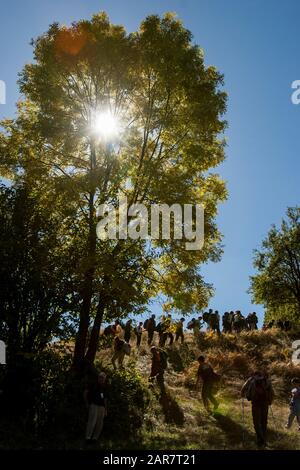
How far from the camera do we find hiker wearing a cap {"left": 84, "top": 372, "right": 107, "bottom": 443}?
11851 millimetres

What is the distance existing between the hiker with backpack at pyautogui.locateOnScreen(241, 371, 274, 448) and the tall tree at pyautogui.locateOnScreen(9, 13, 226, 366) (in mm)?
4631

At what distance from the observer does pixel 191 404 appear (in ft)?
55.8

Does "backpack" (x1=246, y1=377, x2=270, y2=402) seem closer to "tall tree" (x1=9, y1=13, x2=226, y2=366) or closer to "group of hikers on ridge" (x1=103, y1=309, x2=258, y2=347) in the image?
"tall tree" (x1=9, y1=13, x2=226, y2=366)

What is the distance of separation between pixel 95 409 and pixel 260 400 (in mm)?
4472

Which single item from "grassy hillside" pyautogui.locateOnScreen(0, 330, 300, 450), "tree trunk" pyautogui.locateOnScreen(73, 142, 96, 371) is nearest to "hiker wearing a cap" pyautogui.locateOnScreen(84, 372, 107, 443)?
"grassy hillside" pyautogui.locateOnScreen(0, 330, 300, 450)

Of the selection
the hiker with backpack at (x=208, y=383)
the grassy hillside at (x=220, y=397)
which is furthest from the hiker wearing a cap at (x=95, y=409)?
the hiker with backpack at (x=208, y=383)

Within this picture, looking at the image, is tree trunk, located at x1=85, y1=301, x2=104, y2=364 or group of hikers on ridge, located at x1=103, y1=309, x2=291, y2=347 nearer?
tree trunk, located at x1=85, y1=301, x2=104, y2=364

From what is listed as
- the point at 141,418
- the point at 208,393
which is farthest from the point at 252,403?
the point at 208,393

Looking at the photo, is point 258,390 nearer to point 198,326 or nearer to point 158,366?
point 158,366

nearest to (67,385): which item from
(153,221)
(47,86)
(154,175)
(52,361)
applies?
(52,361)

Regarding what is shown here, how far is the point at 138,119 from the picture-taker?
19.3m

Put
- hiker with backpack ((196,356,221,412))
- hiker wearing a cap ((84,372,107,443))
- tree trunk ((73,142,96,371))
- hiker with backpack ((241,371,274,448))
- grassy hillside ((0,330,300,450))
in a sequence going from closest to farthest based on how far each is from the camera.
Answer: hiker wearing a cap ((84,372,107,443)) < grassy hillside ((0,330,300,450)) < hiker with backpack ((241,371,274,448)) < tree trunk ((73,142,96,371)) < hiker with backpack ((196,356,221,412))
